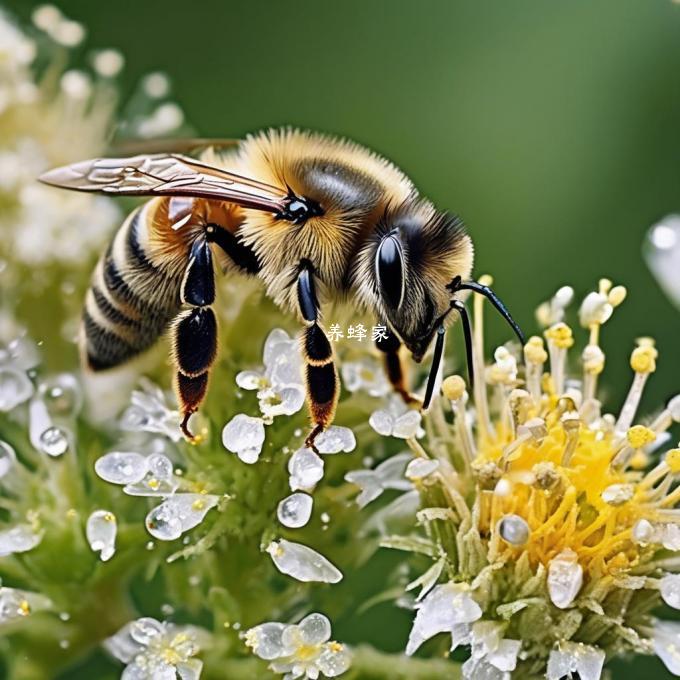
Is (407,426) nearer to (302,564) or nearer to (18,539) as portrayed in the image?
(302,564)

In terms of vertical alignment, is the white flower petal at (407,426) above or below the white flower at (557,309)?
below

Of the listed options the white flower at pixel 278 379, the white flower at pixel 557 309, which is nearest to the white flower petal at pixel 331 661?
the white flower at pixel 278 379

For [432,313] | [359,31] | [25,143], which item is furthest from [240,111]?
[432,313]

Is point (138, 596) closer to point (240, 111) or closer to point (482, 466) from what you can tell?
point (482, 466)

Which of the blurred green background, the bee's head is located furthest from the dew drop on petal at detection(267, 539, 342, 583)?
the blurred green background

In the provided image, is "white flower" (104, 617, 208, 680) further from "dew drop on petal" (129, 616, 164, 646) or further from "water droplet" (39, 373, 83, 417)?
"water droplet" (39, 373, 83, 417)

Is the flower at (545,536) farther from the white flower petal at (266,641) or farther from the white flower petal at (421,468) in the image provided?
the white flower petal at (266,641)
